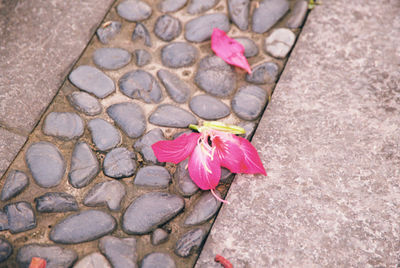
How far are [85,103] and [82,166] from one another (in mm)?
313

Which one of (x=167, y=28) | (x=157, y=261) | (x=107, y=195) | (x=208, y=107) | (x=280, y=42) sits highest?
(x=167, y=28)

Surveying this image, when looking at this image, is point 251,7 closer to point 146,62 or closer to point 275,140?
point 146,62

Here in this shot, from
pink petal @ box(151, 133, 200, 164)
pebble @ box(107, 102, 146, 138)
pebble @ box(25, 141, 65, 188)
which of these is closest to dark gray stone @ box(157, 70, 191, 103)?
pebble @ box(107, 102, 146, 138)

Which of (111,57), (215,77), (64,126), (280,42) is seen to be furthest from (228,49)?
(64,126)

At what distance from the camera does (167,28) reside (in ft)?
6.96

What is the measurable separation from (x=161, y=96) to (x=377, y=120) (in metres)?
0.98

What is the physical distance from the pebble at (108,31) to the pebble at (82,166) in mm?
598

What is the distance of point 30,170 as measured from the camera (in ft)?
5.63

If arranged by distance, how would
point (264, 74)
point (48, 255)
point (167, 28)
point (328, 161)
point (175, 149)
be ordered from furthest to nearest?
point (167, 28) < point (264, 74) < point (328, 161) < point (175, 149) < point (48, 255)

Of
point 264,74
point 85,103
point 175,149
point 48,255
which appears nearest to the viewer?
point 48,255

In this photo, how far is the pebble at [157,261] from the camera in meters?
1.55

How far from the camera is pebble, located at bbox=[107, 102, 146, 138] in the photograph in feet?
6.02

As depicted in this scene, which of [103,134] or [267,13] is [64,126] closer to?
[103,134]

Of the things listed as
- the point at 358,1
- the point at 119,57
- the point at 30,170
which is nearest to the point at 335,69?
the point at 358,1
